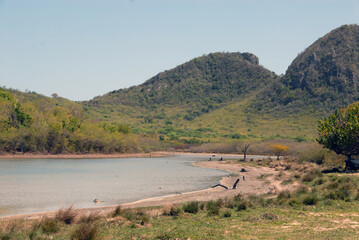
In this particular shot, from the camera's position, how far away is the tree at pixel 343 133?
135ft

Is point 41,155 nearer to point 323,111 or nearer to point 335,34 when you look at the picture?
point 323,111

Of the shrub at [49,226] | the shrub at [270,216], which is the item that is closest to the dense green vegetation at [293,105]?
the shrub at [270,216]

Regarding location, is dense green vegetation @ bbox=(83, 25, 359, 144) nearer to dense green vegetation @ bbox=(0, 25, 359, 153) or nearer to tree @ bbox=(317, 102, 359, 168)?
dense green vegetation @ bbox=(0, 25, 359, 153)

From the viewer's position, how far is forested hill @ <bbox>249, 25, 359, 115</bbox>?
14240 cm

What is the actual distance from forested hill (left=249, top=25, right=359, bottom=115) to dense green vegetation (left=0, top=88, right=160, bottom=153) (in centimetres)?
7482

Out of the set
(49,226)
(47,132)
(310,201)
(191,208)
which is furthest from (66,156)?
(49,226)

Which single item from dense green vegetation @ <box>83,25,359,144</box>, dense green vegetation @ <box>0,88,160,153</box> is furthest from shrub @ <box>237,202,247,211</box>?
dense green vegetation @ <box>83,25,359,144</box>

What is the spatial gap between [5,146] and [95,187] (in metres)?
51.5

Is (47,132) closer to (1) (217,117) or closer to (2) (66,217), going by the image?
(2) (66,217)

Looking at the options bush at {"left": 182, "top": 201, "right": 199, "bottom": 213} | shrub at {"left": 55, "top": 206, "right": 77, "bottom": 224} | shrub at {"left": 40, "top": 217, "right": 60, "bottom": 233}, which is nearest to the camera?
shrub at {"left": 40, "top": 217, "right": 60, "bottom": 233}

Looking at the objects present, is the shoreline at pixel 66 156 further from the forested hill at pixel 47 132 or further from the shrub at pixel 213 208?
the shrub at pixel 213 208

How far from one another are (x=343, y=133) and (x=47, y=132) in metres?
68.0

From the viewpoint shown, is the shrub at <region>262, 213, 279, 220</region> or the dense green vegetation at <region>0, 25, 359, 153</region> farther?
the dense green vegetation at <region>0, 25, 359, 153</region>

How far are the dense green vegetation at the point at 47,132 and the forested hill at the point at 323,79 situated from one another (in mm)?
74823
